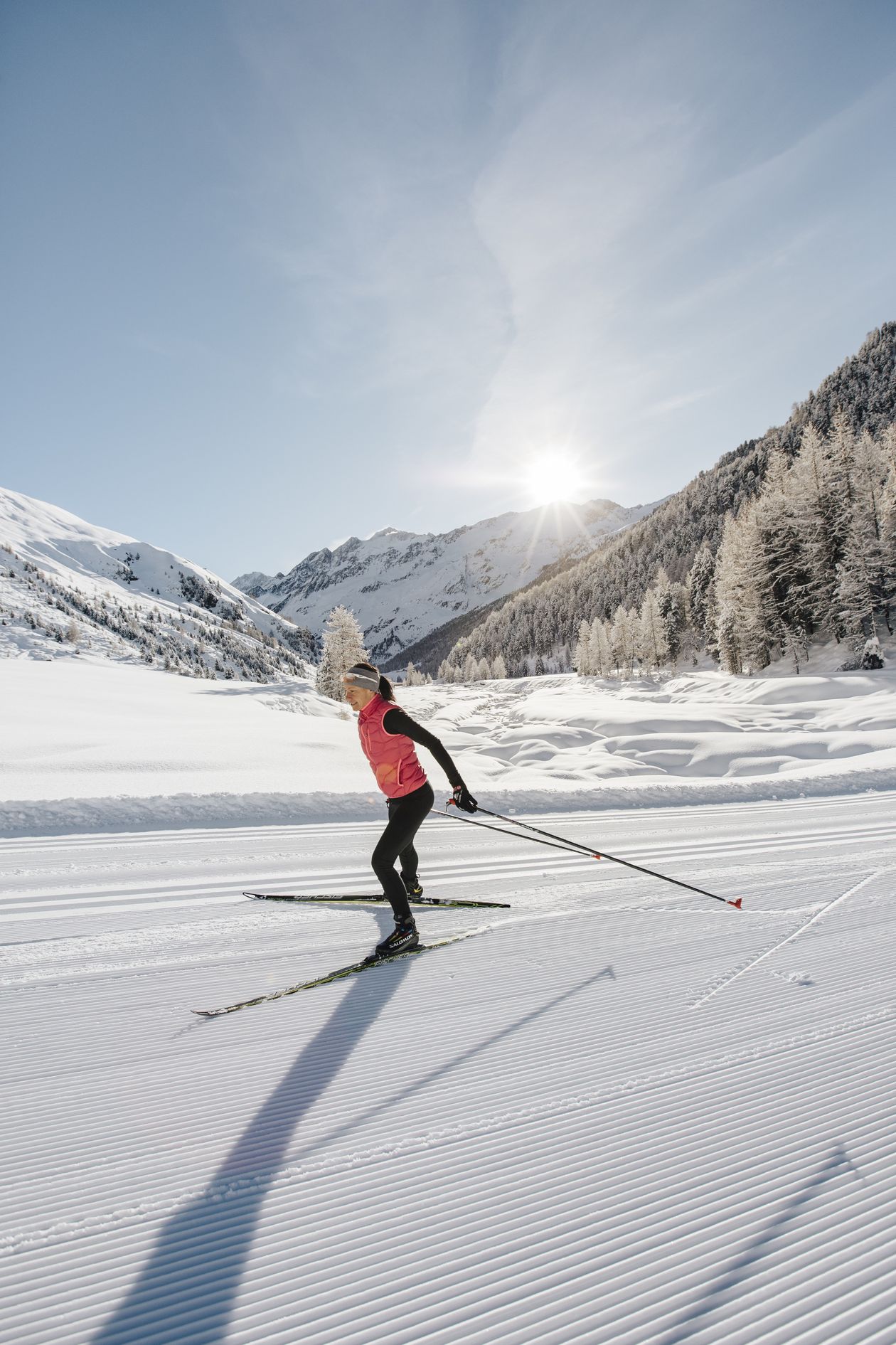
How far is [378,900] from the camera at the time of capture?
5.11 metres

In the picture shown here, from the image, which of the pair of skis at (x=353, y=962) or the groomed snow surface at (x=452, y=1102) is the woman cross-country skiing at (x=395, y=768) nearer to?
the pair of skis at (x=353, y=962)

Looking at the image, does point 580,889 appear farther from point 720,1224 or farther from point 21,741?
point 21,741

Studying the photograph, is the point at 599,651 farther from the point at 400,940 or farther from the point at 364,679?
the point at 400,940

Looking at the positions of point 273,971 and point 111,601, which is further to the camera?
point 111,601

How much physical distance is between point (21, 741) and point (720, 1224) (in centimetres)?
1160

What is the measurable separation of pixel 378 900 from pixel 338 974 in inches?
51.8

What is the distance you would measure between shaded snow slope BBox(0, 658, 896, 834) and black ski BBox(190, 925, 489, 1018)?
12.8 feet

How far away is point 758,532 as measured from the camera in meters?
39.0

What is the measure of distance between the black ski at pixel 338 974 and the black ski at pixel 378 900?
17.9 inches

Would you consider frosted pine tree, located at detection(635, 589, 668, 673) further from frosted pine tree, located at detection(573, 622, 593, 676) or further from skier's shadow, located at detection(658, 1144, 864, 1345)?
skier's shadow, located at detection(658, 1144, 864, 1345)

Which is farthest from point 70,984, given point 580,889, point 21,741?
point 21,741

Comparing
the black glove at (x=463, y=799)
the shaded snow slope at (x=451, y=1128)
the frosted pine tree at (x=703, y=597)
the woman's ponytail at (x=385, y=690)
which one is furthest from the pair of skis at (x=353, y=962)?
the frosted pine tree at (x=703, y=597)

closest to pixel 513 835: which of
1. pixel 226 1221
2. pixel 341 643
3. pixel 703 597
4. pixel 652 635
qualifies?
pixel 226 1221

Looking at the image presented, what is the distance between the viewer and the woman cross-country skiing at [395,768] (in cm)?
430
